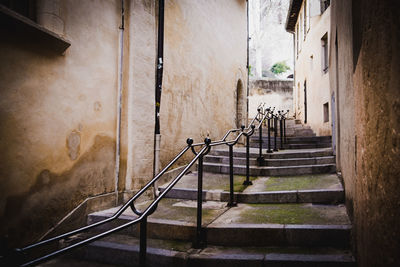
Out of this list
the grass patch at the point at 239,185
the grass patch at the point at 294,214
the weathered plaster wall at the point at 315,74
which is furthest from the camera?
the weathered plaster wall at the point at 315,74

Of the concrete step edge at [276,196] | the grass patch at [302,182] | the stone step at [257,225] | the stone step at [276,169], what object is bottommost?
the stone step at [257,225]

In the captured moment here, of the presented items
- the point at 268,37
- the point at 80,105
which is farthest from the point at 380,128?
the point at 268,37

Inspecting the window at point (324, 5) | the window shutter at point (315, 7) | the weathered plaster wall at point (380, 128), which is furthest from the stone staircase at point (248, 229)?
the window shutter at point (315, 7)

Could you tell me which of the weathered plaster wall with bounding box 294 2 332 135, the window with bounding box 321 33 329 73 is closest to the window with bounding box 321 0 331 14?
the weathered plaster wall with bounding box 294 2 332 135

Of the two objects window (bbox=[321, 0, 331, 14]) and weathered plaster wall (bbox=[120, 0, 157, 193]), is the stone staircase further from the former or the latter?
window (bbox=[321, 0, 331, 14])

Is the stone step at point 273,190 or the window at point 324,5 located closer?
the stone step at point 273,190

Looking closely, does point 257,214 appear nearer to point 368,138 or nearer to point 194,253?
point 194,253

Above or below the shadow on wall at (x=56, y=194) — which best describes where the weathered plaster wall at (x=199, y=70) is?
above

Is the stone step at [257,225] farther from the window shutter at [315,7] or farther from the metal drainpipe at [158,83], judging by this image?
the window shutter at [315,7]

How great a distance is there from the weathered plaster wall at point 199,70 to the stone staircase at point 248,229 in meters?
1.64

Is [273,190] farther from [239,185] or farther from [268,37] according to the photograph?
[268,37]

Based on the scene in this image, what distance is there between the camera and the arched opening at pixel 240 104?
10.1 m

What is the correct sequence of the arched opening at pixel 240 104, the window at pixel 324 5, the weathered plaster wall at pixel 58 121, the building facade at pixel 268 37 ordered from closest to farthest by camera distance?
1. the weathered plaster wall at pixel 58 121
2. the arched opening at pixel 240 104
3. the window at pixel 324 5
4. the building facade at pixel 268 37

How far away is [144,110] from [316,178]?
2.96 metres
